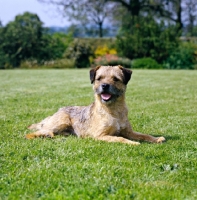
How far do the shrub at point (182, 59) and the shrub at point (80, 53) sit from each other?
23.0 feet

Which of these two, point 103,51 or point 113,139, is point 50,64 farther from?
point 113,139

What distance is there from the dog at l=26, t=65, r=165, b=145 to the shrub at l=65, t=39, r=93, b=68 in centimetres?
2831

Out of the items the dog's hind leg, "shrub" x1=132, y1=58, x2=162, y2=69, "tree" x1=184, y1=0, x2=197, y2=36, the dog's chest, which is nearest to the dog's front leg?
the dog's chest

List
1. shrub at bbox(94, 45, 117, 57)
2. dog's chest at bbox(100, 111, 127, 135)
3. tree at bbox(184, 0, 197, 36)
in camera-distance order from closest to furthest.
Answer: dog's chest at bbox(100, 111, 127, 135)
shrub at bbox(94, 45, 117, 57)
tree at bbox(184, 0, 197, 36)

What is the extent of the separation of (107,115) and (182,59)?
27710 millimetres

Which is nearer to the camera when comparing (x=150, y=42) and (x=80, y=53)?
(x=150, y=42)

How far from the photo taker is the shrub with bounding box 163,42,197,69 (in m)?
33.0

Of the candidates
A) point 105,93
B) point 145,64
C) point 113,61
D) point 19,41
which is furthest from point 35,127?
point 19,41

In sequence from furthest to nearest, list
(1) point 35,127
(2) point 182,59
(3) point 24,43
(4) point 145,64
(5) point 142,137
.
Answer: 1. (3) point 24,43
2. (2) point 182,59
3. (4) point 145,64
4. (1) point 35,127
5. (5) point 142,137

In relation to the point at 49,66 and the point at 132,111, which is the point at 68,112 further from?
the point at 49,66

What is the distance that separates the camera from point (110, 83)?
6.24 meters

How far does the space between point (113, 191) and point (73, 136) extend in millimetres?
3031

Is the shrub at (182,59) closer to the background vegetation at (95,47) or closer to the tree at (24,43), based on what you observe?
the background vegetation at (95,47)

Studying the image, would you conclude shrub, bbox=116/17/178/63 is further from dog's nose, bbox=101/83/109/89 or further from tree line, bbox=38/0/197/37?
dog's nose, bbox=101/83/109/89
